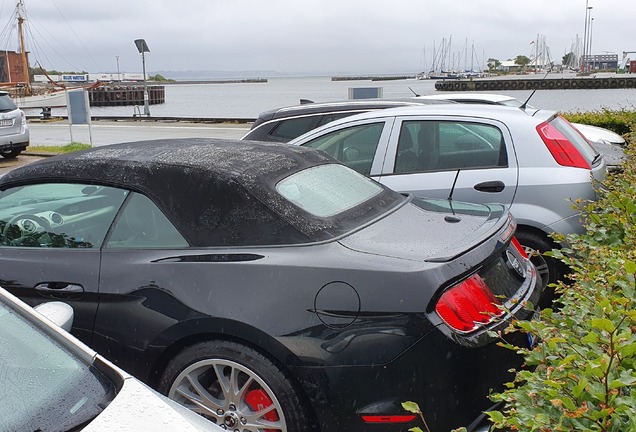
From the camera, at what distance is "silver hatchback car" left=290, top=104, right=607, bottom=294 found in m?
5.46

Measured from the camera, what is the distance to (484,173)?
571 centimetres

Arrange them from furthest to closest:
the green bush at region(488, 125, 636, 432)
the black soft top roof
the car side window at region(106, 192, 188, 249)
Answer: the car side window at region(106, 192, 188, 249) → the black soft top roof → the green bush at region(488, 125, 636, 432)

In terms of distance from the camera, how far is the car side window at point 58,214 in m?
3.82

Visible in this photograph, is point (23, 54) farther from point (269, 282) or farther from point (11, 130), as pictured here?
point (269, 282)

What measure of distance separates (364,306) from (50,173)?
2088mm

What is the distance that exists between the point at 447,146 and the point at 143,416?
434 centimetres

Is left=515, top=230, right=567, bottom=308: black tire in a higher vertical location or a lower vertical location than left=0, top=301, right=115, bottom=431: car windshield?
lower

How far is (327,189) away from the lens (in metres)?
3.94

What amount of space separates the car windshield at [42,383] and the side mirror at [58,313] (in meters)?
0.21

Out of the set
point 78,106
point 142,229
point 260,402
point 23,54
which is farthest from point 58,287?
point 23,54

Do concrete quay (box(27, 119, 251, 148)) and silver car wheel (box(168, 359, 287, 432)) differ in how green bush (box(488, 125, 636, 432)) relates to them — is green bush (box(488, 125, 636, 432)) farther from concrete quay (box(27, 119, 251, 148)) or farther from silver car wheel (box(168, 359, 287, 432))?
concrete quay (box(27, 119, 251, 148))

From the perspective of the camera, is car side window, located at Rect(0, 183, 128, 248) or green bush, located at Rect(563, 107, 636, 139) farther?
green bush, located at Rect(563, 107, 636, 139)

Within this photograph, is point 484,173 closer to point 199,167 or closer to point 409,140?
point 409,140

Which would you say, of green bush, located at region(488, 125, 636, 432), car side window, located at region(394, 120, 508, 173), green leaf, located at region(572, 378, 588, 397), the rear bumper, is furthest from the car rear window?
green leaf, located at region(572, 378, 588, 397)
